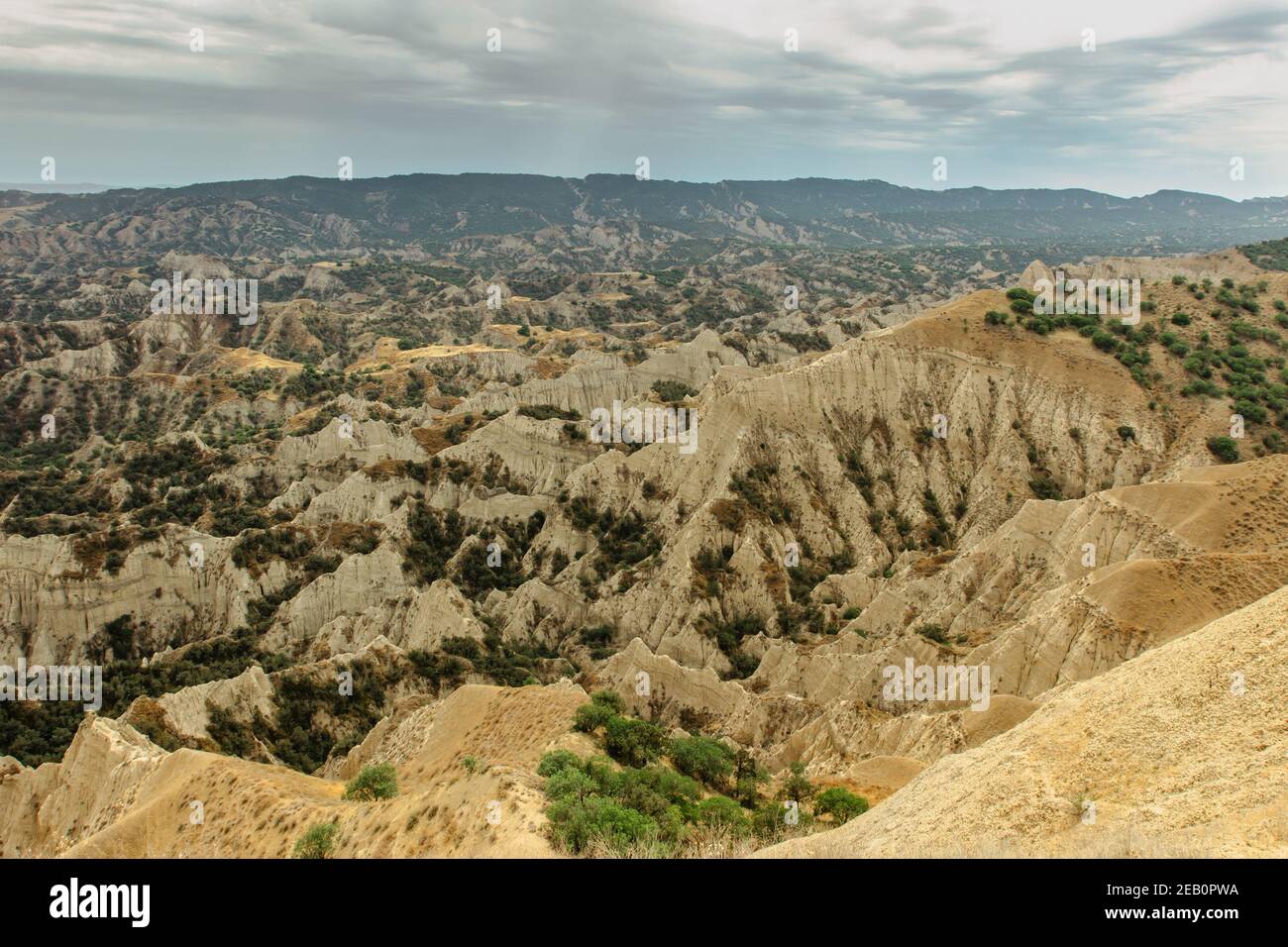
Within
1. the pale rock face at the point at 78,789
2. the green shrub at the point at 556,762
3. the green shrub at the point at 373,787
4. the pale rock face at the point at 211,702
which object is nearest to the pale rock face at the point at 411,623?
the pale rock face at the point at 211,702

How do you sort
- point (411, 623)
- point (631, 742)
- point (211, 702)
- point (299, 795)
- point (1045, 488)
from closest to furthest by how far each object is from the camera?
point (299, 795) → point (631, 742) → point (211, 702) → point (411, 623) → point (1045, 488)

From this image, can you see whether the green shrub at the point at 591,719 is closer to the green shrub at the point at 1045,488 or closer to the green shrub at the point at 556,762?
the green shrub at the point at 556,762

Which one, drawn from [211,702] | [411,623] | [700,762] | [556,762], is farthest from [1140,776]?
[411,623]

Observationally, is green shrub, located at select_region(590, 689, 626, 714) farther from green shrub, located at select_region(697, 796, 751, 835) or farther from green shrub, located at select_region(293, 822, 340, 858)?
green shrub, located at select_region(293, 822, 340, 858)

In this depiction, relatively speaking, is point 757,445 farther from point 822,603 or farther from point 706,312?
point 706,312

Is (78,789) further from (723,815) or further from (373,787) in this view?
(723,815)

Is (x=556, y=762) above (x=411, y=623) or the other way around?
above

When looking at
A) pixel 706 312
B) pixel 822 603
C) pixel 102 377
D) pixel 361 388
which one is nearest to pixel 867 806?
pixel 822 603
